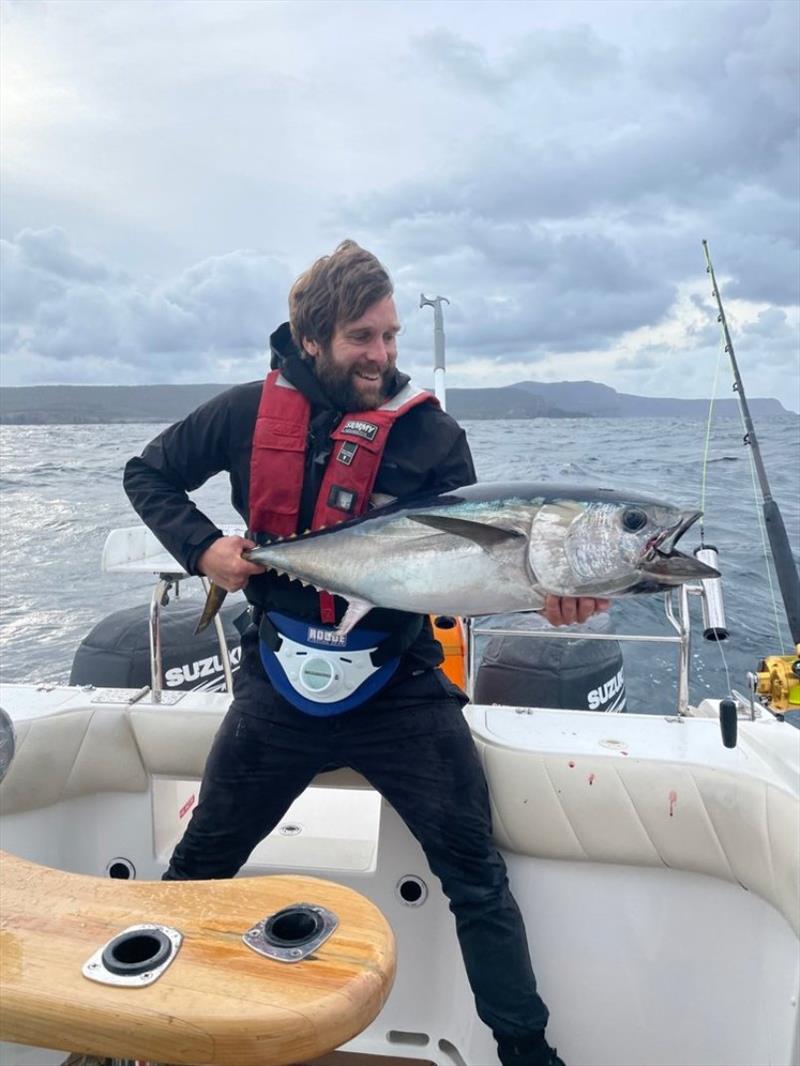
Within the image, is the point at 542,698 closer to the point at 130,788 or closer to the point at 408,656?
the point at 408,656

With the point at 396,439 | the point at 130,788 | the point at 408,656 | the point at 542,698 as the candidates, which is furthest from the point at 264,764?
the point at 542,698

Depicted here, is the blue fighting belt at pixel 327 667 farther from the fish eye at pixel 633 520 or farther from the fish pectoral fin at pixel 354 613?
the fish eye at pixel 633 520

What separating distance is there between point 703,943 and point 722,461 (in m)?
22.1

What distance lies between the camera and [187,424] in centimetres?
272

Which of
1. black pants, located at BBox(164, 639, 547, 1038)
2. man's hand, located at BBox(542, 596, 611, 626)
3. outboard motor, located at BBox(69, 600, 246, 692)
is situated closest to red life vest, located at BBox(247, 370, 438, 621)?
black pants, located at BBox(164, 639, 547, 1038)

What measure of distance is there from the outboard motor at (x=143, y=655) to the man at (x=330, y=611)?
2046 mm

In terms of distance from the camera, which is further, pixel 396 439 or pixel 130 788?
pixel 130 788

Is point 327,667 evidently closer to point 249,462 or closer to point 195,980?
point 249,462

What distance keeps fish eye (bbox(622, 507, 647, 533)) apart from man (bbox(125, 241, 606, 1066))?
2.51 feet

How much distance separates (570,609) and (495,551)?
0.91 ft

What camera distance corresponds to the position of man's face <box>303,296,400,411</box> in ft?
8.47

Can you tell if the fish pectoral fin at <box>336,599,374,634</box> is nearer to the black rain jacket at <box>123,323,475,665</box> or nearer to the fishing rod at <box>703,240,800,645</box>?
the black rain jacket at <box>123,323,475,665</box>

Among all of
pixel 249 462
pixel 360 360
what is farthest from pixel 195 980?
Result: pixel 360 360

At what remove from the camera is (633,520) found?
1.97m
